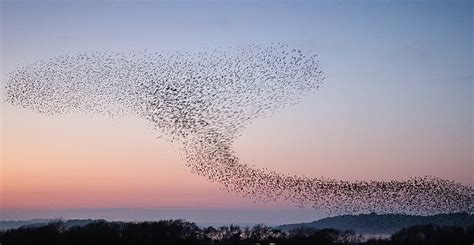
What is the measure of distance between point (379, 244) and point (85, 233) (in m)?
51.0

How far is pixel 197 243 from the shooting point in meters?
136

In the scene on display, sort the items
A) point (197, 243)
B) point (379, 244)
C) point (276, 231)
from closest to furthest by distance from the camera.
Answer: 1. point (379, 244)
2. point (197, 243)
3. point (276, 231)

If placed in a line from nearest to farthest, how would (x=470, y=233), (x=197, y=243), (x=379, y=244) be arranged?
(x=470, y=233), (x=379, y=244), (x=197, y=243)

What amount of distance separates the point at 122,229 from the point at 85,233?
8.00 meters

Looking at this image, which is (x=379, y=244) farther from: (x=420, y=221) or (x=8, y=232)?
(x=8, y=232)

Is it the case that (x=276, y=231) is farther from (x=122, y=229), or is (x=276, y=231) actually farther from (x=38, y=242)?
(x=38, y=242)

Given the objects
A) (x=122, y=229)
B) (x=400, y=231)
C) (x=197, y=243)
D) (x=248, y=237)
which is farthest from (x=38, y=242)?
(x=400, y=231)

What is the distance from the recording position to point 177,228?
143000 millimetres

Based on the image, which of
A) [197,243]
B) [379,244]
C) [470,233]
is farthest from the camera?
[197,243]

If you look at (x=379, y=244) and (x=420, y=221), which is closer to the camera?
(x=379, y=244)

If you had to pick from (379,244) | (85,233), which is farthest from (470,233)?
(85,233)

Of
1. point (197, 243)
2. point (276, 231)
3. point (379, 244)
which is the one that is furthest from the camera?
point (276, 231)

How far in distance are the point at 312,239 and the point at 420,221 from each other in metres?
19.7

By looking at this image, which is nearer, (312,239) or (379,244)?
(379,244)
